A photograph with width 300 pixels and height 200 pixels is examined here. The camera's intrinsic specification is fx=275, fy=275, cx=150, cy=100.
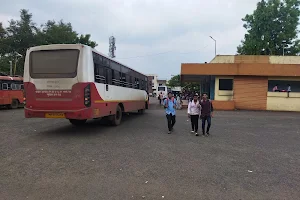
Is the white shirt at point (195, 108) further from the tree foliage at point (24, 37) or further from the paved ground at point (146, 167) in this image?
the tree foliage at point (24, 37)

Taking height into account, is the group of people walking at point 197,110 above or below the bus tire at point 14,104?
above

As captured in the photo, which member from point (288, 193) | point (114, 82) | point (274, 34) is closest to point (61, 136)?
point (114, 82)

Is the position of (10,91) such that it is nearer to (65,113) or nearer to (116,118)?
(116,118)

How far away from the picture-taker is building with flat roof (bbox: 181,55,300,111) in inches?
890

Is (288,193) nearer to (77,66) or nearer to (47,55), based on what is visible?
(77,66)

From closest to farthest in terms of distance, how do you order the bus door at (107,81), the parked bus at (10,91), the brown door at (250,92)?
the bus door at (107,81), the parked bus at (10,91), the brown door at (250,92)

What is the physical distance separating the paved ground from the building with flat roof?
13850 millimetres

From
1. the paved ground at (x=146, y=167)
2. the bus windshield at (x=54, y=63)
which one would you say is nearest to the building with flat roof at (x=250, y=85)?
the paved ground at (x=146, y=167)

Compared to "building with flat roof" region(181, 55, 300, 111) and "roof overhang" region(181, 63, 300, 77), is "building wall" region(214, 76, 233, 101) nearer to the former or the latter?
"building with flat roof" region(181, 55, 300, 111)

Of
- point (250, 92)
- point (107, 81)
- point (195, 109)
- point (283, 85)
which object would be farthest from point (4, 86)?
point (283, 85)

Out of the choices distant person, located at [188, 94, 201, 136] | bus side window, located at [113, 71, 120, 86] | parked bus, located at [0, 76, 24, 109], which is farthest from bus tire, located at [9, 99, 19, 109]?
distant person, located at [188, 94, 201, 136]

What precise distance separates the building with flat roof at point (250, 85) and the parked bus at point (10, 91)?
14050 millimetres

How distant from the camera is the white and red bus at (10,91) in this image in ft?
70.6

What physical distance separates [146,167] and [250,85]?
Result: 19510 millimetres
